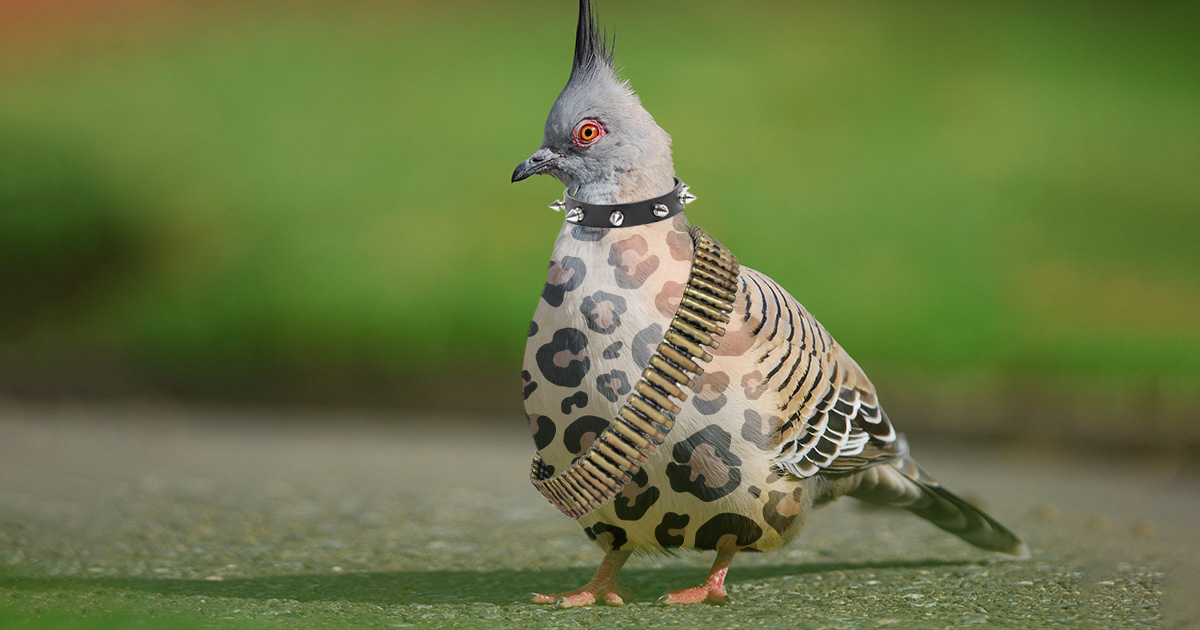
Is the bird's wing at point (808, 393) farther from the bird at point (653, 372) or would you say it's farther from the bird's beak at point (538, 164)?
the bird's beak at point (538, 164)

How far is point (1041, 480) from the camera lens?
5.72m

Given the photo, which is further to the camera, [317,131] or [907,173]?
[317,131]

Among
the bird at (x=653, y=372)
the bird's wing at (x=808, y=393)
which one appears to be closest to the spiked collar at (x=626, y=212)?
the bird at (x=653, y=372)

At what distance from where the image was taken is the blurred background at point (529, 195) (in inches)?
266

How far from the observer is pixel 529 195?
8.63 meters

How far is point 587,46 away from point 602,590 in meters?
1.72

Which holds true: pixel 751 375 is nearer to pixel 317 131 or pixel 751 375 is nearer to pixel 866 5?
pixel 317 131

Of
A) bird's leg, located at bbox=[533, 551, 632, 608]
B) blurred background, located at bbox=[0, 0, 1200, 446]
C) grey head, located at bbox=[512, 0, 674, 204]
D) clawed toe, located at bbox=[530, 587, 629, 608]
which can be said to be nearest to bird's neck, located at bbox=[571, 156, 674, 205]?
grey head, located at bbox=[512, 0, 674, 204]

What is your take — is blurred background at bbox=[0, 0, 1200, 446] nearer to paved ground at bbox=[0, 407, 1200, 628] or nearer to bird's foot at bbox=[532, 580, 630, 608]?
paved ground at bbox=[0, 407, 1200, 628]

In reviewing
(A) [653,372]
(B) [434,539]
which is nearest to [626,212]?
(A) [653,372]

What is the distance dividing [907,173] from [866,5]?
3.42m

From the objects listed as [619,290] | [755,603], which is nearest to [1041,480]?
[755,603]

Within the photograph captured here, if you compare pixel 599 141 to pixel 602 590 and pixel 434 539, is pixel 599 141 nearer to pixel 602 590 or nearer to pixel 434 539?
pixel 602 590

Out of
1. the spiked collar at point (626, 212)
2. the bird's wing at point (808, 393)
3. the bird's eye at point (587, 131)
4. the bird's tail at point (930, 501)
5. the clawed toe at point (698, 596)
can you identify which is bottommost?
the clawed toe at point (698, 596)
